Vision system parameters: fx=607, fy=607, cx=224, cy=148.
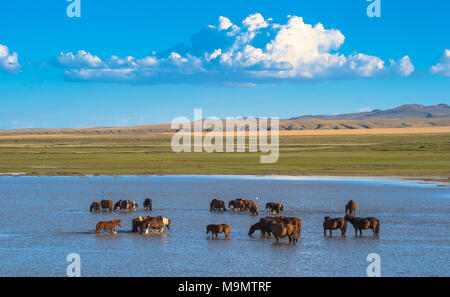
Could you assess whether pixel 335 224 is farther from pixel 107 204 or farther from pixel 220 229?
pixel 107 204

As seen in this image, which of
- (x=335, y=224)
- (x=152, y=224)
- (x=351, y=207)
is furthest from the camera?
(x=351, y=207)

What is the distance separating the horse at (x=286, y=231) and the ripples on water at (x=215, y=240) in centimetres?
30

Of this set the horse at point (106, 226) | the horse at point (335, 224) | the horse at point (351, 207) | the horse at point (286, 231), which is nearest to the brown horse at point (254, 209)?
the horse at point (351, 207)

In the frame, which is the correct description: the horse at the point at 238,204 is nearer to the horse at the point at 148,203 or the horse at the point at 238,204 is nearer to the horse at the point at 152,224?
the horse at the point at 148,203

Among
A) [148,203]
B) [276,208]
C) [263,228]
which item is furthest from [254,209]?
[263,228]

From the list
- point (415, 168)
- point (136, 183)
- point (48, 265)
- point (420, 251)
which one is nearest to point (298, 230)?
point (420, 251)

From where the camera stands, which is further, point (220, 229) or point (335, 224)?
point (335, 224)

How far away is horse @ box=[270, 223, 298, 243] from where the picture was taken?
1995cm

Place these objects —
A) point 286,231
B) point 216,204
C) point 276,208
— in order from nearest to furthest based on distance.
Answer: point 286,231, point 276,208, point 216,204

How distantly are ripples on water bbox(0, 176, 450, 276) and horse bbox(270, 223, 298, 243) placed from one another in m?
0.30

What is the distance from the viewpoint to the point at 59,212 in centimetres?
2748

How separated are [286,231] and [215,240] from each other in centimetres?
242

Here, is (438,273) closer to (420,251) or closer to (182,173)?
(420,251)

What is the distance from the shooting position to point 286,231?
2003cm
